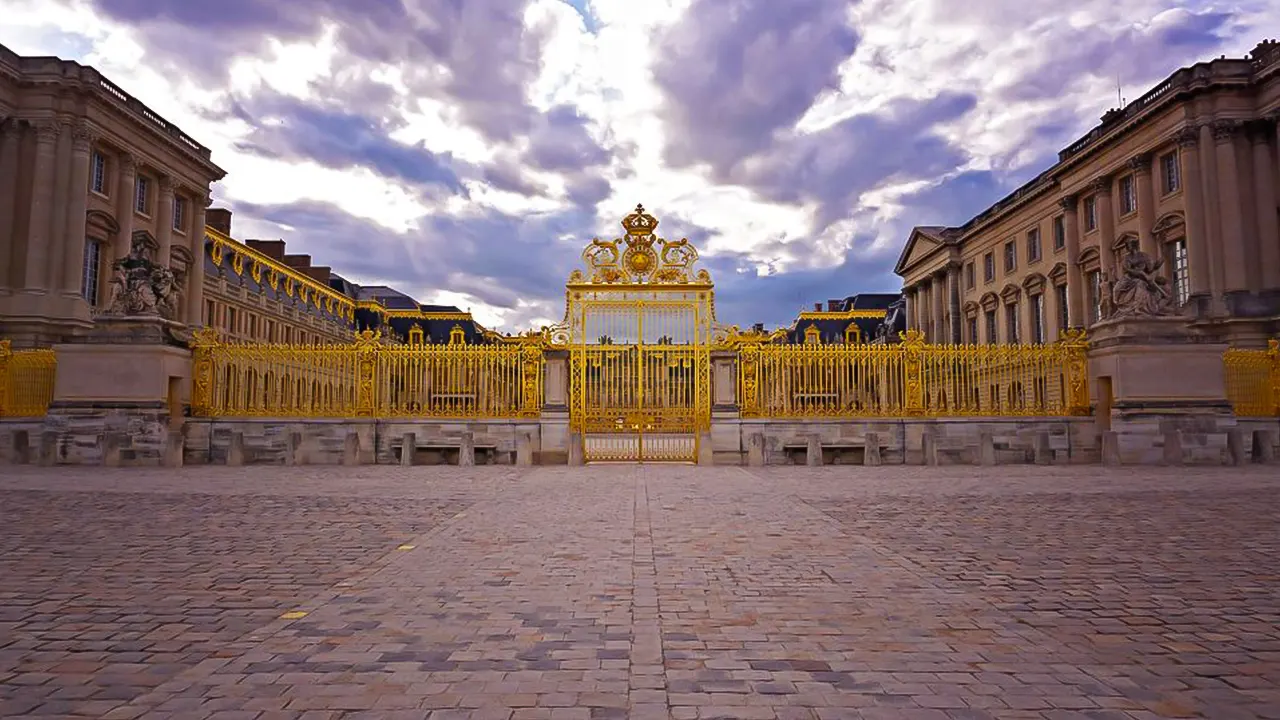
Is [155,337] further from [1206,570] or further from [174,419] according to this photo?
[1206,570]

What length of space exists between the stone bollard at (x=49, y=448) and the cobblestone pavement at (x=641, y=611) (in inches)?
380

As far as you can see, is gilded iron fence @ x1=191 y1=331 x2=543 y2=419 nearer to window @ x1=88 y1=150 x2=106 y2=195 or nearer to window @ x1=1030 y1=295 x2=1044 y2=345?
window @ x1=88 y1=150 x2=106 y2=195

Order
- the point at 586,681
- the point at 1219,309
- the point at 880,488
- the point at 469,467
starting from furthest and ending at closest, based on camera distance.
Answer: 1. the point at 1219,309
2. the point at 469,467
3. the point at 880,488
4. the point at 586,681

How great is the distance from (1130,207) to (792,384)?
100 feet

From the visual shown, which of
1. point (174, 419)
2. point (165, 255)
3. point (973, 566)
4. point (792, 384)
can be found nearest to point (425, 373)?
point (174, 419)

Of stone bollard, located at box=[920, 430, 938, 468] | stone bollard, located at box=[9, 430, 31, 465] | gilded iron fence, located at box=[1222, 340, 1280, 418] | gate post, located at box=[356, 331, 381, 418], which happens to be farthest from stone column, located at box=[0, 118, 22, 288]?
gilded iron fence, located at box=[1222, 340, 1280, 418]

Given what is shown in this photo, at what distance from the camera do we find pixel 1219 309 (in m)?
34.1

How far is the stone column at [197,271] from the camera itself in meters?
43.8

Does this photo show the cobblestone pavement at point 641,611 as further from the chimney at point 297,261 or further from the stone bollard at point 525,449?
the chimney at point 297,261

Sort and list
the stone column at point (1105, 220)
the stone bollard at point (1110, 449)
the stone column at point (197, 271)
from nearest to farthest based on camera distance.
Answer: the stone bollard at point (1110, 449) → the stone column at point (1105, 220) → the stone column at point (197, 271)

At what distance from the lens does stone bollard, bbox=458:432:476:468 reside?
19.7m

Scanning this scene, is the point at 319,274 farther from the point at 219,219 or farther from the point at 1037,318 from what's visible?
the point at 1037,318

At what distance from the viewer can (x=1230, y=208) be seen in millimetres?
34750

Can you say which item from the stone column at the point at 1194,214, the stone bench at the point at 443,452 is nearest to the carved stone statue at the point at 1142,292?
the stone bench at the point at 443,452
